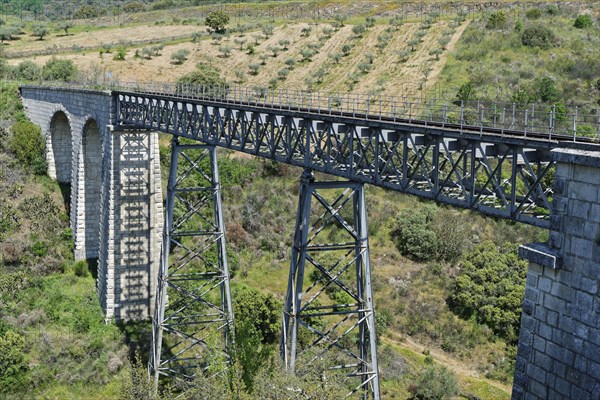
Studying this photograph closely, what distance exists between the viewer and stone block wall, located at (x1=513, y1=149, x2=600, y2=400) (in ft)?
35.0

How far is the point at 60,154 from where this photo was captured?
137 feet

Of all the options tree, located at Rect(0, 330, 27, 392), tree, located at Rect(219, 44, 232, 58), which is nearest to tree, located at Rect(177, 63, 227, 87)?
tree, located at Rect(219, 44, 232, 58)

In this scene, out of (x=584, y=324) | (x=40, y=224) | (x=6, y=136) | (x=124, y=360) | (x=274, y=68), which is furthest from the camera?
(x=274, y=68)

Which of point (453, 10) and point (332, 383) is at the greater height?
point (453, 10)

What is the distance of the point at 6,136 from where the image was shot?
42.7 meters

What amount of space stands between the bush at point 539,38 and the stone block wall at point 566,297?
42456 millimetres

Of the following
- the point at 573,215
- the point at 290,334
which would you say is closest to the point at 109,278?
the point at 290,334

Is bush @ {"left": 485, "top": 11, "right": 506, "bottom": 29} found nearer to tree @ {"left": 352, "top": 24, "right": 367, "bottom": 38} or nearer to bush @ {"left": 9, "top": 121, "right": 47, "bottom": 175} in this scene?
tree @ {"left": 352, "top": 24, "right": 367, "bottom": 38}

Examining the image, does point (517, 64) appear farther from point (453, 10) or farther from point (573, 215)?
point (573, 215)

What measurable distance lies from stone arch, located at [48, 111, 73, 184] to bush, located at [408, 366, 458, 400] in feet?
78.5

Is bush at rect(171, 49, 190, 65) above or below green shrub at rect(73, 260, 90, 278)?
above

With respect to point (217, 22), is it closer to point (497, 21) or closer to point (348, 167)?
point (497, 21)

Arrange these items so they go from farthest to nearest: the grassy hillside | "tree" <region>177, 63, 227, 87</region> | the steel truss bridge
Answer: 1. "tree" <region>177, 63, 227, 87</region>
2. the grassy hillside
3. the steel truss bridge

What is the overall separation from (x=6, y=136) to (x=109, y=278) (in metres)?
16.8
